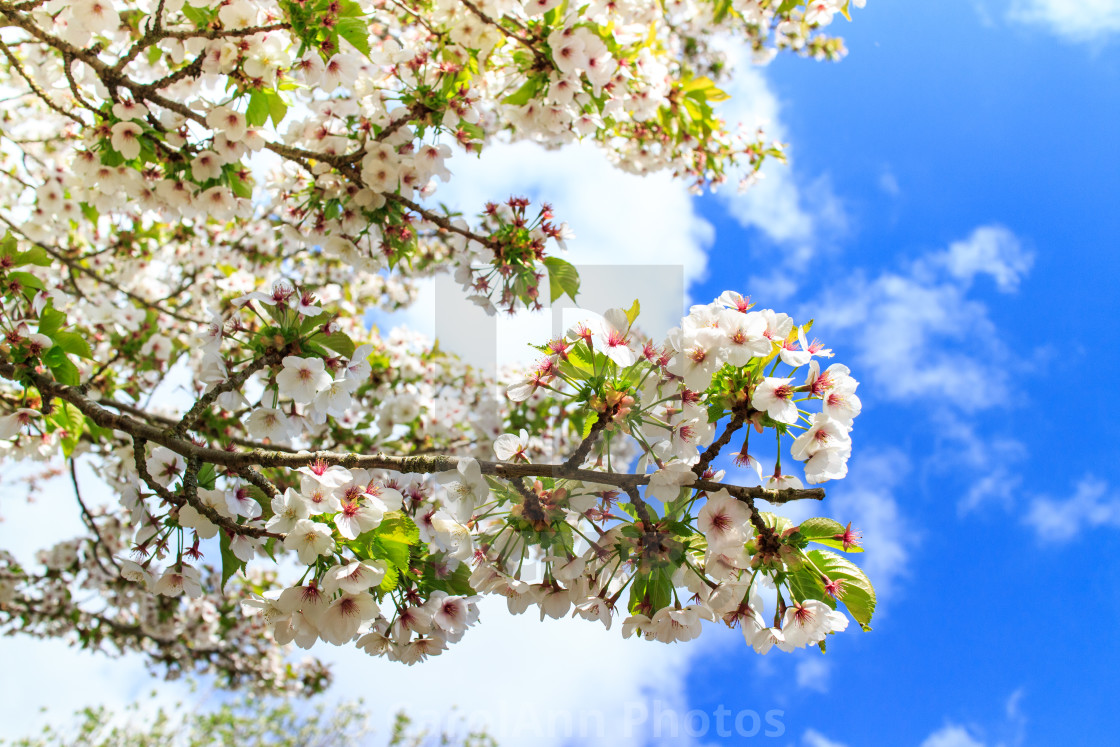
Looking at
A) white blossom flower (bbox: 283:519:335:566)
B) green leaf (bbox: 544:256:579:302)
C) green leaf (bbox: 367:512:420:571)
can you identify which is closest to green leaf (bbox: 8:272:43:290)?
white blossom flower (bbox: 283:519:335:566)

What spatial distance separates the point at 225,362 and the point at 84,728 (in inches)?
577

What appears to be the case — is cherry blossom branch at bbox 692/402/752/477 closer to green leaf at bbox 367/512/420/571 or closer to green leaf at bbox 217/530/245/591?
green leaf at bbox 367/512/420/571

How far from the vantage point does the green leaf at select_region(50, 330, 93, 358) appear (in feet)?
6.72

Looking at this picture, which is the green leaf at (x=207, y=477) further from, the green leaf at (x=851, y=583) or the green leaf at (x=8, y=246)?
the green leaf at (x=851, y=583)

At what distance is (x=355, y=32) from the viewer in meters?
2.38

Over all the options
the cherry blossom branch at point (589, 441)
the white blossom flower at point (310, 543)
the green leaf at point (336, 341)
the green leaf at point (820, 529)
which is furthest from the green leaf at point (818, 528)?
the green leaf at point (336, 341)

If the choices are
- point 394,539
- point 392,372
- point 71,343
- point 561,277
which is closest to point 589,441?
point 394,539

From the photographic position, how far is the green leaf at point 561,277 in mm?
2881

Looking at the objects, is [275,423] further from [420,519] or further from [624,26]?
[624,26]

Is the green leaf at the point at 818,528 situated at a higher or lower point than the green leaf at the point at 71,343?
lower

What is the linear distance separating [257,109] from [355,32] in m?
0.49

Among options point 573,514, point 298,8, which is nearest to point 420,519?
point 573,514

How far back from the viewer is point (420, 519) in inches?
64.5

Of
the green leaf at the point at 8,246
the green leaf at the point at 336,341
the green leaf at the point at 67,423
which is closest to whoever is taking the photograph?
the green leaf at the point at 336,341
